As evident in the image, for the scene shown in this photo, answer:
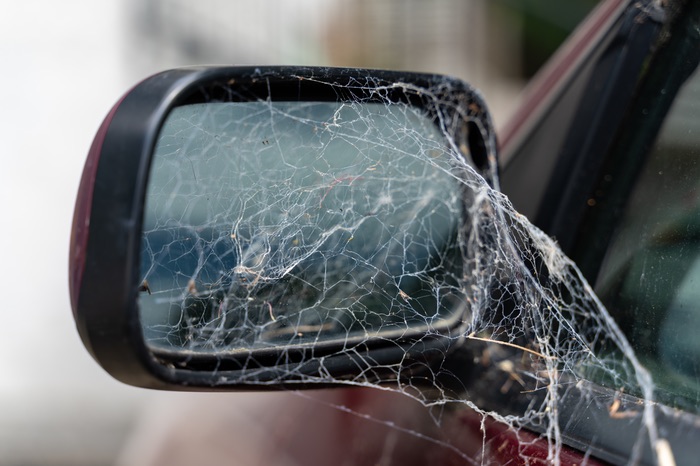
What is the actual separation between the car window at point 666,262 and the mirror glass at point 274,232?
0.41m

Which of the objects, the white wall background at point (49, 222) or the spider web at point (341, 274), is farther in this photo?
the white wall background at point (49, 222)

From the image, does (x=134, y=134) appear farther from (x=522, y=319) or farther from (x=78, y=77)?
(x=78, y=77)

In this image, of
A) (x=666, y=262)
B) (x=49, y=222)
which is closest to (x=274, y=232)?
(x=666, y=262)

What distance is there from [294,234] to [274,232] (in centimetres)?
4

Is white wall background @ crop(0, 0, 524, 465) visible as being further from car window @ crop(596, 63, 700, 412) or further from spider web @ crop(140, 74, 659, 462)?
car window @ crop(596, 63, 700, 412)

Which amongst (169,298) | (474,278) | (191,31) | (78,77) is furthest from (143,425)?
(191,31)

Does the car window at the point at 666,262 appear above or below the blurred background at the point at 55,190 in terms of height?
above

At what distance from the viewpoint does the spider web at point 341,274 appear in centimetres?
143

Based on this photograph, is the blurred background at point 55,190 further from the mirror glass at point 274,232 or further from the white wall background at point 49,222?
the mirror glass at point 274,232

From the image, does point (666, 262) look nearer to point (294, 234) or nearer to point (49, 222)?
point (294, 234)

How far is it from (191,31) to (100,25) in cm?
251

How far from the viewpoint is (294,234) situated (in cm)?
148

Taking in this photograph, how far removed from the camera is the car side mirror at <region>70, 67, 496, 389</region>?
55.5 inches

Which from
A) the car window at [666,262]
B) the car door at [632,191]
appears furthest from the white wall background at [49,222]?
the car window at [666,262]
